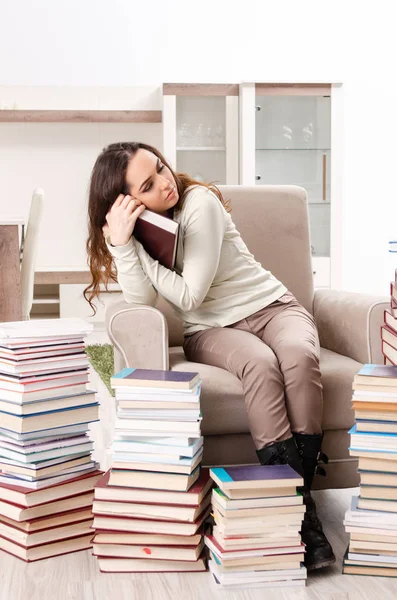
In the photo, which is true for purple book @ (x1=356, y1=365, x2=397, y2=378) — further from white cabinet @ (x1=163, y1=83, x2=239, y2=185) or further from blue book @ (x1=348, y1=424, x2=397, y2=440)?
white cabinet @ (x1=163, y1=83, x2=239, y2=185)

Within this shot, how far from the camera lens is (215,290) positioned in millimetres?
2105

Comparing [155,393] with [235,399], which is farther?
[235,399]

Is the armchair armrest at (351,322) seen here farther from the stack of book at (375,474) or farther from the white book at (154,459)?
the white book at (154,459)

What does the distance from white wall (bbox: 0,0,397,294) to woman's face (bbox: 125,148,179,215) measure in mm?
3006

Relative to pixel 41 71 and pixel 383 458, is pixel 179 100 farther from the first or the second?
pixel 383 458

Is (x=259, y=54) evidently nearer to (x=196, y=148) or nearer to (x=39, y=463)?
(x=196, y=148)

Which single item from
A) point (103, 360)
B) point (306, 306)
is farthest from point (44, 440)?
point (103, 360)

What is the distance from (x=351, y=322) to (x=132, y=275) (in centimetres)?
64

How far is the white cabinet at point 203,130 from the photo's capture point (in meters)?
4.55

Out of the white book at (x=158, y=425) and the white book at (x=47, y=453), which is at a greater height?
the white book at (x=158, y=425)

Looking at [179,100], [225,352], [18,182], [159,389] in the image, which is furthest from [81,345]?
[18,182]

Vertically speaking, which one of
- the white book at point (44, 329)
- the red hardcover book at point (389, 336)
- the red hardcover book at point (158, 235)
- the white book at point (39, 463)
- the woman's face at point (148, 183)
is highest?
the woman's face at point (148, 183)

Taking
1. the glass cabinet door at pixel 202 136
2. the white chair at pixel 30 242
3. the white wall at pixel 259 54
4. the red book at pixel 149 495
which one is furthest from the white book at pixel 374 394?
the white wall at pixel 259 54

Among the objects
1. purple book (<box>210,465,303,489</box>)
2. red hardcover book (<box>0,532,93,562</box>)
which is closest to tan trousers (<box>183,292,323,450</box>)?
purple book (<box>210,465,303,489</box>)
